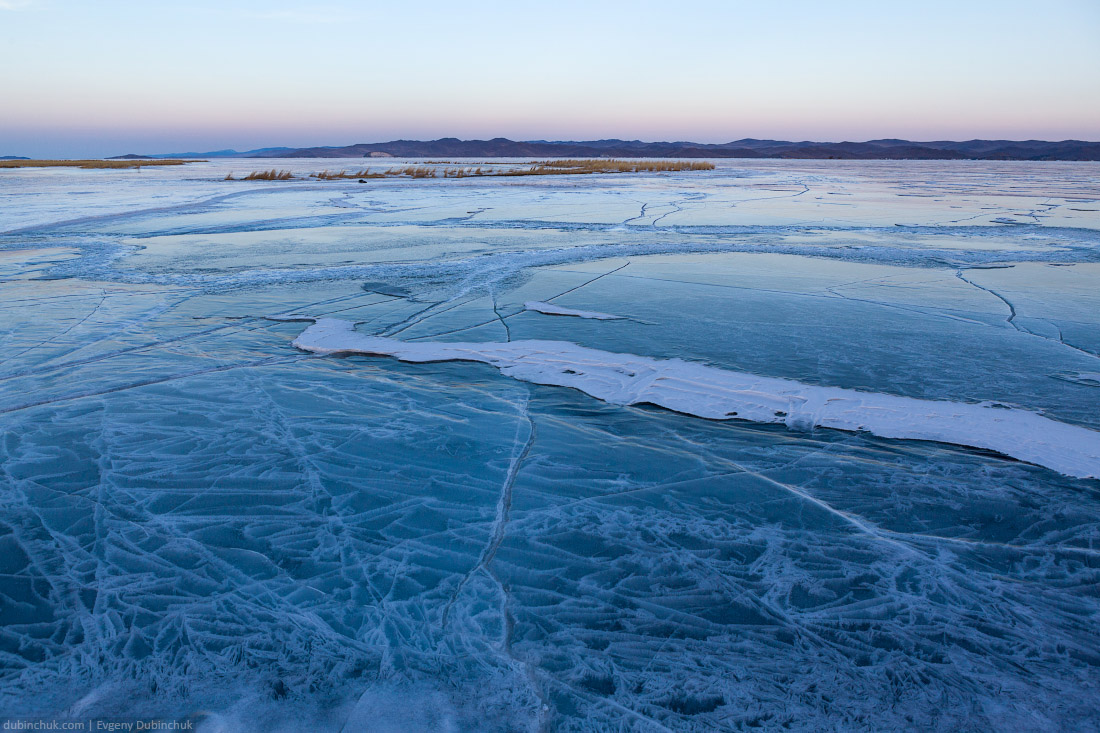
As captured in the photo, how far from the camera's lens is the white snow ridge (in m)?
3.64

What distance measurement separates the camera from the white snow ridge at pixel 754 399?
3.64 metres

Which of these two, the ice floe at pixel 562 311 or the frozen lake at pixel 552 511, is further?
the ice floe at pixel 562 311

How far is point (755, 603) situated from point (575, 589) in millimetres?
695

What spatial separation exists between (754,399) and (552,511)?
6.34 ft

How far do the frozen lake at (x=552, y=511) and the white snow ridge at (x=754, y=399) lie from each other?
3 centimetres

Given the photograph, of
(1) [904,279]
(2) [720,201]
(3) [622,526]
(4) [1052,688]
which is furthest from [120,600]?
(2) [720,201]

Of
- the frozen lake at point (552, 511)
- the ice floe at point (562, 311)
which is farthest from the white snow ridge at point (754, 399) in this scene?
the ice floe at point (562, 311)

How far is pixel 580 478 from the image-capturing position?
3.33 m

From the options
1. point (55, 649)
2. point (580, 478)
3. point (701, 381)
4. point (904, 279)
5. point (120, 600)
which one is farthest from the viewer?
point (904, 279)

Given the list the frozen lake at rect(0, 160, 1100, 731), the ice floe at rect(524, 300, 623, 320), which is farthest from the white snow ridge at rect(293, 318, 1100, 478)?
the ice floe at rect(524, 300, 623, 320)

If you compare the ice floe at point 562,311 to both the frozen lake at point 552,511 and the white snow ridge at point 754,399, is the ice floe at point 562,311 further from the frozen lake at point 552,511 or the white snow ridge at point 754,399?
the white snow ridge at point 754,399

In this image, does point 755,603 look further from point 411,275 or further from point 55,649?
point 411,275

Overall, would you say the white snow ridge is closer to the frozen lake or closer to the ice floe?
the frozen lake

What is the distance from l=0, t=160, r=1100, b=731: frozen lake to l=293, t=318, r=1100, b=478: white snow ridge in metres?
0.03
